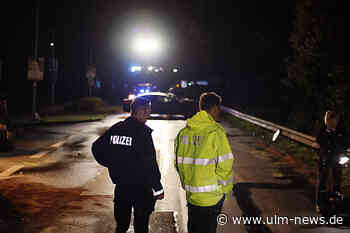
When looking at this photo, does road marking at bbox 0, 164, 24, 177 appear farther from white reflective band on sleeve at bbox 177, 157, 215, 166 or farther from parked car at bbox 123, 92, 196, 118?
parked car at bbox 123, 92, 196, 118

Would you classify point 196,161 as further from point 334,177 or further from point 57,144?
point 57,144

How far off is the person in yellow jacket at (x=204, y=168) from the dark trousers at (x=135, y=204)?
0.54 m

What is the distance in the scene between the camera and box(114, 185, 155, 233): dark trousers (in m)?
4.66

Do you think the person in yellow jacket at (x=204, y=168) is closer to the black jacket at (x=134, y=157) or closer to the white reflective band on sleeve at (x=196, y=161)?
the white reflective band on sleeve at (x=196, y=161)

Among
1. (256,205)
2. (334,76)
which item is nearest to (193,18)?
(334,76)

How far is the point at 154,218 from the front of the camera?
6953 millimetres

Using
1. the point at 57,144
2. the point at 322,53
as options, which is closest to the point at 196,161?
the point at 57,144

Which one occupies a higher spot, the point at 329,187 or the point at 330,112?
the point at 330,112

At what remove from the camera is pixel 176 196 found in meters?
8.41

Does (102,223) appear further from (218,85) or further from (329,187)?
(218,85)

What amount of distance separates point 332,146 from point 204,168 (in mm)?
3610

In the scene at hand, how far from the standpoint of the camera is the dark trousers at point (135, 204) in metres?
4.66

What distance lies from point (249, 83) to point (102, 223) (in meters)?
37.6

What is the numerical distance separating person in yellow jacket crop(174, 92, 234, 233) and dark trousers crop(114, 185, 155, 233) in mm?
543
